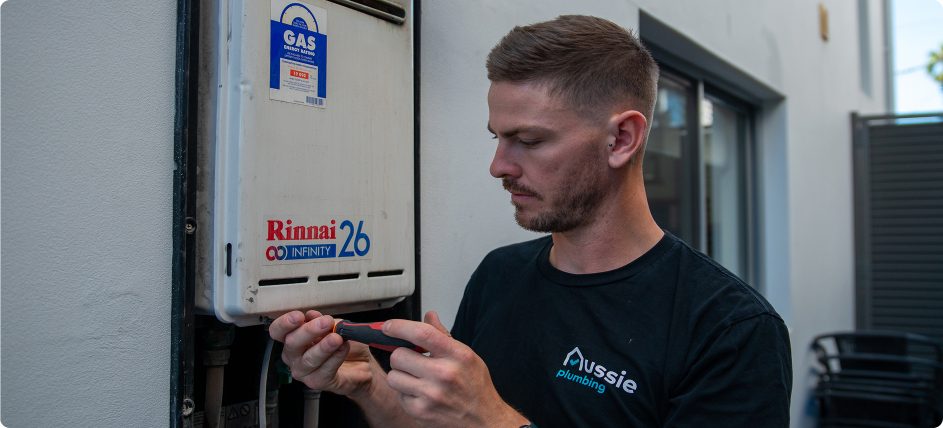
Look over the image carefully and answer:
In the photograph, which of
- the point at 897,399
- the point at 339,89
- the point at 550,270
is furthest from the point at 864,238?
the point at 339,89

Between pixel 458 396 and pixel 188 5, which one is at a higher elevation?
pixel 188 5

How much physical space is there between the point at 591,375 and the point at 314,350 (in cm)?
44

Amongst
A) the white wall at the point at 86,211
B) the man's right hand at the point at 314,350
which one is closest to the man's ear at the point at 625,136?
the man's right hand at the point at 314,350

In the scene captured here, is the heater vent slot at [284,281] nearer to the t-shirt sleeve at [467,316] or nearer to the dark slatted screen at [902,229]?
the t-shirt sleeve at [467,316]

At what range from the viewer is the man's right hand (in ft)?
3.28

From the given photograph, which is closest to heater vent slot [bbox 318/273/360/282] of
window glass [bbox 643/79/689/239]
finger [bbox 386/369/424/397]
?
finger [bbox 386/369/424/397]

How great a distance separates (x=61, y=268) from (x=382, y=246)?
477 mm

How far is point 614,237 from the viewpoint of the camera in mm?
1238

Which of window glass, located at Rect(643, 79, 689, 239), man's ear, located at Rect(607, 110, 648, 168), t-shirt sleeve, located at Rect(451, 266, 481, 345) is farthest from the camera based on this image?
window glass, located at Rect(643, 79, 689, 239)

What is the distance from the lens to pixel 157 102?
3.30ft

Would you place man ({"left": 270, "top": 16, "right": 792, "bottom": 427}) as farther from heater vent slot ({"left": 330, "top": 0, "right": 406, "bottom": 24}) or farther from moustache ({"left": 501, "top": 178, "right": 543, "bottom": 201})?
heater vent slot ({"left": 330, "top": 0, "right": 406, "bottom": 24})

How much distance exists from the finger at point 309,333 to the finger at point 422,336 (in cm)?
11

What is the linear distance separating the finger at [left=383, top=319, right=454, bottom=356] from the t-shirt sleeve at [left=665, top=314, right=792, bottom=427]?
0.37 m

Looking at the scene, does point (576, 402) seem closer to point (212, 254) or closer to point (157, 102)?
point (212, 254)
